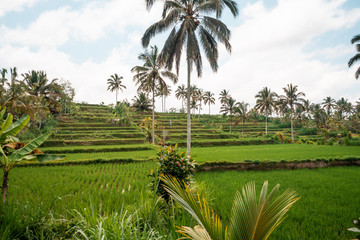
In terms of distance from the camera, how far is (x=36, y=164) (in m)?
11.8

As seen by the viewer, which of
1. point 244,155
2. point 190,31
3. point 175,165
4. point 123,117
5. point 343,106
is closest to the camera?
point 175,165

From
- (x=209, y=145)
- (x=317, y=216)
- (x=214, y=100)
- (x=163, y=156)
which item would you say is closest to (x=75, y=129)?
(x=209, y=145)

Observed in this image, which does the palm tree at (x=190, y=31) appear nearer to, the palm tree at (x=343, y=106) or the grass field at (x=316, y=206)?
the grass field at (x=316, y=206)

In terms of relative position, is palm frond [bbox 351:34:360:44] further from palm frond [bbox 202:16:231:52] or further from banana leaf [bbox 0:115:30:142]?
banana leaf [bbox 0:115:30:142]

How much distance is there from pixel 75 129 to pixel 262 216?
31512 millimetres

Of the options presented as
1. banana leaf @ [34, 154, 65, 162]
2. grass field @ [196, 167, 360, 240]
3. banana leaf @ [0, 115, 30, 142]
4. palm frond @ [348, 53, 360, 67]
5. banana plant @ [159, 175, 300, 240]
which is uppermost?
palm frond @ [348, 53, 360, 67]

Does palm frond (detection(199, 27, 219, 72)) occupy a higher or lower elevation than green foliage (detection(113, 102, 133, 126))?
higher

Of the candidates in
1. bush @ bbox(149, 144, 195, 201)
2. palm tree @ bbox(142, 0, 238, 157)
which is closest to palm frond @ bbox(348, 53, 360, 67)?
palm tree @ bbox(142, 0, 238, 157)

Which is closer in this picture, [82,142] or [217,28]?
[217,28]

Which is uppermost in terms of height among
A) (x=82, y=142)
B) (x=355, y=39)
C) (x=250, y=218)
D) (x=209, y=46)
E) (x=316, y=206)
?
(x=355, y=39)

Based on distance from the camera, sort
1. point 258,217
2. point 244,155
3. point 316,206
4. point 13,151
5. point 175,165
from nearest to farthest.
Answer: point 258,217, point 13,151, point 316,206, point 175,165, point 244,155

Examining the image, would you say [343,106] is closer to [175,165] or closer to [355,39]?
[355,39]

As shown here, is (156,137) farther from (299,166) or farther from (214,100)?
(214,100)

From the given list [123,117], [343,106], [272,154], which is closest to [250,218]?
[272,154]
